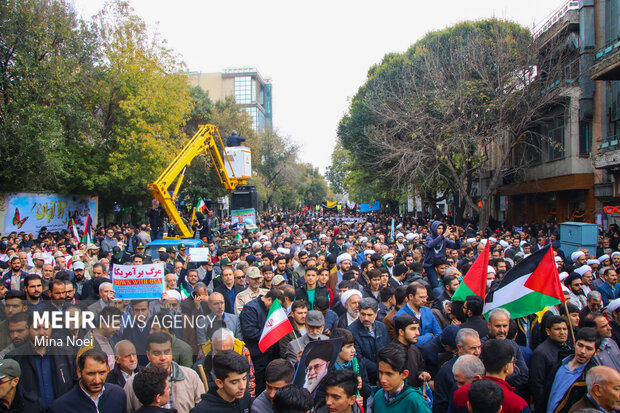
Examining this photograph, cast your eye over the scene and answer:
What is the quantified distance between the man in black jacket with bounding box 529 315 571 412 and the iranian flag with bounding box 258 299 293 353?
2351mm

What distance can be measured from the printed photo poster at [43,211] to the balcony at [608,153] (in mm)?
21502

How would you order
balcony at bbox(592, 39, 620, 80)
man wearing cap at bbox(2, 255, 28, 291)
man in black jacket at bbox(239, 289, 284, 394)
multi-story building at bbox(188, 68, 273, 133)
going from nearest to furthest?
man in black jacket at bbox(239, 289, 284, 394) → man wearing cap at bbox(2, 255, 28, 291) → balcony at bbox(592, 39, 620, 80) → multi-story building at bbox(188, 68, 273, 133)

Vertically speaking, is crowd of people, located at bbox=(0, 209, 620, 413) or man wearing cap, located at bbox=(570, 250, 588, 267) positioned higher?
man wearing cap, located at bbox=(570, 250, 588, 267)

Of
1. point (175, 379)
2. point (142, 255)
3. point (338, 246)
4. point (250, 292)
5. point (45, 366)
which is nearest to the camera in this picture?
point (175, 379)

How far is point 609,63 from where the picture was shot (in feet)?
55.9

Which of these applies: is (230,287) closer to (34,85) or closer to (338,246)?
(338,246)

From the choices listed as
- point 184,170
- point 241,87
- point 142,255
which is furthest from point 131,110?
point 241,87

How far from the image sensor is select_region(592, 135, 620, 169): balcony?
18.3 metres

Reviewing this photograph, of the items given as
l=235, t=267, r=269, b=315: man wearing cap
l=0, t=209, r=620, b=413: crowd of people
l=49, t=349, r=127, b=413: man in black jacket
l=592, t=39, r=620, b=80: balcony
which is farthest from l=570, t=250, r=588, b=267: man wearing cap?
l=592, t=39, r=620, b=80: balcony

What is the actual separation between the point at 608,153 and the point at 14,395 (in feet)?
70.7

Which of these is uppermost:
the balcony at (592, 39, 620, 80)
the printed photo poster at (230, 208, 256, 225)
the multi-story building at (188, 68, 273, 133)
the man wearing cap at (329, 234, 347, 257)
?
the multi-story building at (188, 68, 273, 133)

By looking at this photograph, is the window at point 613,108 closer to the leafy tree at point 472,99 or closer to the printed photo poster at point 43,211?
the leafy tree at point 472,99

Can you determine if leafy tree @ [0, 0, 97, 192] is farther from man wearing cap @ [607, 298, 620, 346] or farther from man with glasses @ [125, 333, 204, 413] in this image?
man wearing cap @ [607, 298, 620, 346]

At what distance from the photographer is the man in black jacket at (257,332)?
Result: 5.16m
